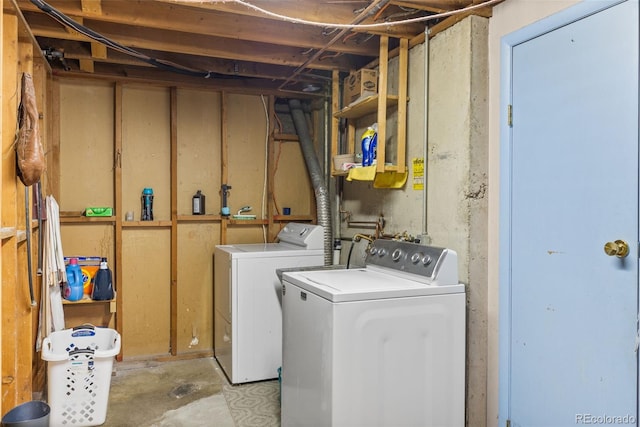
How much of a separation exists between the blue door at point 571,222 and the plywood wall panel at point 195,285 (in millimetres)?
2438

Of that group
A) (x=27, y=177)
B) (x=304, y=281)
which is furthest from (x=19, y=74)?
(x=304, y=281)

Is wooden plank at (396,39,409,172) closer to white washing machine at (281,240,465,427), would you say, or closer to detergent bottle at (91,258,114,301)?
white washing machine at (281,240,465,427)

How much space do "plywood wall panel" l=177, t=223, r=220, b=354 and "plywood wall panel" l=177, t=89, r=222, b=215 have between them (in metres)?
0.19

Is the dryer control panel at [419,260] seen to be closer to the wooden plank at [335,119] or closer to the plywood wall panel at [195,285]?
the wooden plank at [335,119]

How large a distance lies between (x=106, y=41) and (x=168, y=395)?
2.23 metres

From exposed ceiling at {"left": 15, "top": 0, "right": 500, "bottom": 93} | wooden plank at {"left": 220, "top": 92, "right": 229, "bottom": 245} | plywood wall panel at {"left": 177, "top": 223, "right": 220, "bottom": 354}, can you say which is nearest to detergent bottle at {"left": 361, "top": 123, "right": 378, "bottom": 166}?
exposed ceiling at {"left": 15, "top": 0, "right": 500, "bottom": 93}

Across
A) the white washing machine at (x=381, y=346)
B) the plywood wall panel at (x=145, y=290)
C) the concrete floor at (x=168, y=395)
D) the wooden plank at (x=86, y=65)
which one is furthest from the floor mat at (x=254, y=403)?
the wooden plank at (x=86, y=65)

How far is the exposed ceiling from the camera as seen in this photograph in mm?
2328

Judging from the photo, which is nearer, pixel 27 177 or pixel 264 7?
pixel 27 177

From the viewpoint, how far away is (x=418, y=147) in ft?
8.54

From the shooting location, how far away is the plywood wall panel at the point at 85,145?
3.45m

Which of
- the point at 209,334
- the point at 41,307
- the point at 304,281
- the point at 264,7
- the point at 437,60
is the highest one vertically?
the point at 264,7

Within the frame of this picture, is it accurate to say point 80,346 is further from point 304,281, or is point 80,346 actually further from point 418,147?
point 418,147

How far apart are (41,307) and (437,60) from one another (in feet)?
8.96
